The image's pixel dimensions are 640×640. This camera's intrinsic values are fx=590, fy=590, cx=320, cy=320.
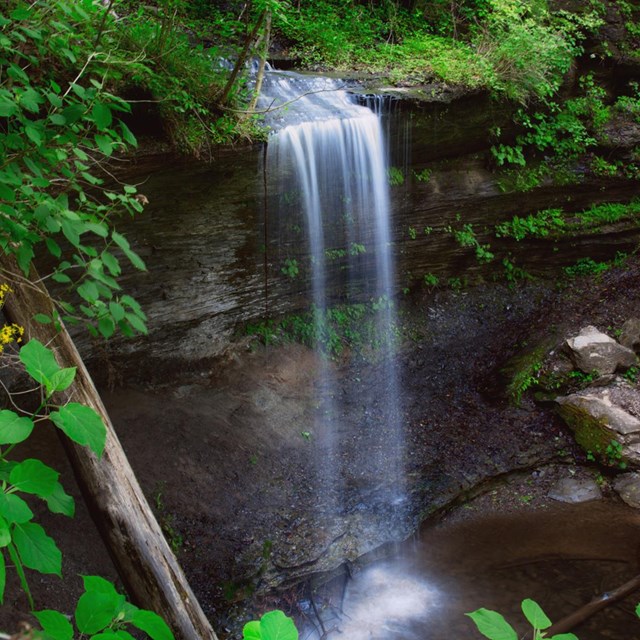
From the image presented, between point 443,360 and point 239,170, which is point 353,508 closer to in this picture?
point 443,360

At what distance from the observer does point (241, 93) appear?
5.55 metres

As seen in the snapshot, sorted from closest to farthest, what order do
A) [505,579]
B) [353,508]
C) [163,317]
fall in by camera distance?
[505,579]
[353,508]
[163,317]

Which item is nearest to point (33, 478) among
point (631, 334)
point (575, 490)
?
point (575, 490)

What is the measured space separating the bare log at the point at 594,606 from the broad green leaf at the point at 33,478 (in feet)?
12.8

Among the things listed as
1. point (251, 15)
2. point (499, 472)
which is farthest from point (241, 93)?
point (499, 472)

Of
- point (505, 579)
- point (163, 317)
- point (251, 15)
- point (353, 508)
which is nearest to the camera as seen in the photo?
point (505, 579)

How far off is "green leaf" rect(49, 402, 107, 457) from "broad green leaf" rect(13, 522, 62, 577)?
0.90 ft

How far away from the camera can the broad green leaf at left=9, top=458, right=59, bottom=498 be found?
161cm

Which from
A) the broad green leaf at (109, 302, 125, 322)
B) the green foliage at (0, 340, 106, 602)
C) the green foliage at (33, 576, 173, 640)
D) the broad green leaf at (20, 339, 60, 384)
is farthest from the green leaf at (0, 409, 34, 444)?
the broad green leaf at (109, 302, 125, 322)

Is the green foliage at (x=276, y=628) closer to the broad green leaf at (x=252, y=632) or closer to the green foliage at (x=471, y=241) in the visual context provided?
the broad green leaf at (x=252, y=632)

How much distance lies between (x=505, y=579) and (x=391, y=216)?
4.07 meters

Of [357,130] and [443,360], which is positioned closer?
[357,130]

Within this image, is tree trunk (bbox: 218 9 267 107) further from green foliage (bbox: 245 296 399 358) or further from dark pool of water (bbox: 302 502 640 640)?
dark pool of water (bbox: 302 502 640 640)

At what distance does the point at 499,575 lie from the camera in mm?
4883
